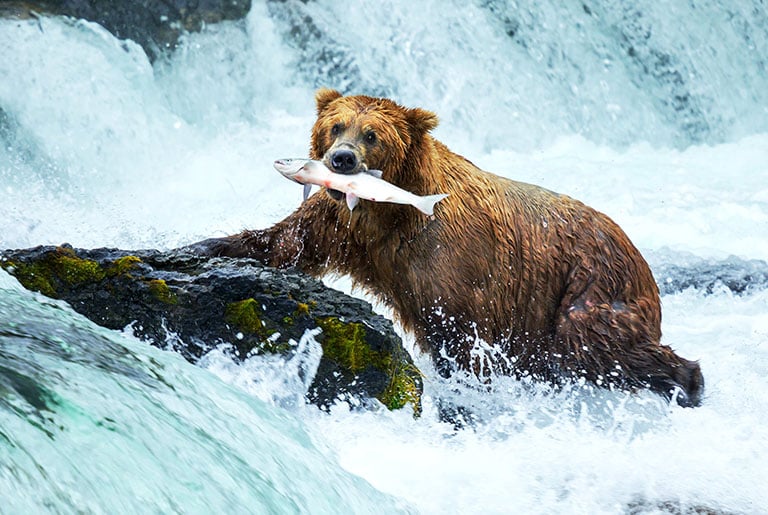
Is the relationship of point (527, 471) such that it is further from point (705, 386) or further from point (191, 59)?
point (191, 59)

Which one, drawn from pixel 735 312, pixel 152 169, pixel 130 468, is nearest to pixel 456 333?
pixel 130 468

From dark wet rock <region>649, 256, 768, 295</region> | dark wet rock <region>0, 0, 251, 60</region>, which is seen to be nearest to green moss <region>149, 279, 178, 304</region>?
dark wet rock <region>649, 256, 768, 295</region>

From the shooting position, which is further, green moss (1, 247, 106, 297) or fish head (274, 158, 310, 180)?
fish head (274, 158, 310, 180)

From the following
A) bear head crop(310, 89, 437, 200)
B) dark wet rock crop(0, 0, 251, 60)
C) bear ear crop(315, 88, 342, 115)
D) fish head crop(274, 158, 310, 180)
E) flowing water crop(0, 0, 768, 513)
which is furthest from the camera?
dark wet rock crop(0, 0, 251, 60)

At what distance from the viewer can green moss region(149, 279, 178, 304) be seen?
4.34m

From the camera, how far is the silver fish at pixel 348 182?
4.73 meters

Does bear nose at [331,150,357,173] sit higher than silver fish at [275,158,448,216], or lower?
higher

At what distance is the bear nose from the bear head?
0.04 meters

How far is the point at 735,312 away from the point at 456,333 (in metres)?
3.34

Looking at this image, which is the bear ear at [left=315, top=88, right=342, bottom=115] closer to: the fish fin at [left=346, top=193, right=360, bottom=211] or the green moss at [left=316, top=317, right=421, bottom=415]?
the fish fin at [left=346, top=193, right=360, bottom=211]

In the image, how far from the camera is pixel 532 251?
5.40m

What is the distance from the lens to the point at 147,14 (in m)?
10.3

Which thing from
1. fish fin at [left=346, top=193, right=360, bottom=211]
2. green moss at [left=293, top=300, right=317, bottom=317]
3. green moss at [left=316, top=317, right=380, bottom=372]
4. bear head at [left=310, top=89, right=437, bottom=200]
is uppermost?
bear head at [left=310, top=89, right=437, bottom=200]

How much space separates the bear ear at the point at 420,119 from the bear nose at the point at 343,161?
423mm
